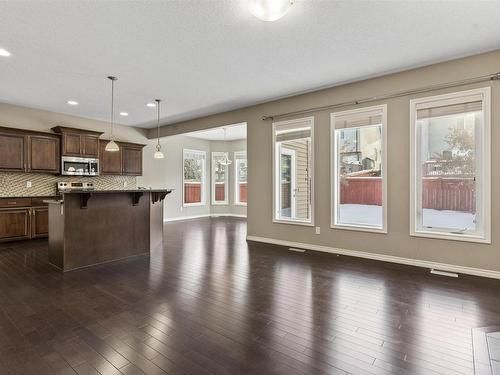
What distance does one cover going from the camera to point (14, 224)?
5.56 meters

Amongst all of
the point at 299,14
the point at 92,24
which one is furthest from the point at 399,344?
the point at 92,24

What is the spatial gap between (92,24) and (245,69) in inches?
77.2

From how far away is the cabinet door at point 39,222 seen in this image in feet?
19.1

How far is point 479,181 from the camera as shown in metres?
3.64

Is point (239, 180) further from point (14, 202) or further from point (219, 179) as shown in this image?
point (14, 202)

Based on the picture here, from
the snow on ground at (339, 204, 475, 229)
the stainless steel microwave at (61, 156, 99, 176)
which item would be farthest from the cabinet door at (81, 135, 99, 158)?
the snow on ground at (339, 204, 475, 229)

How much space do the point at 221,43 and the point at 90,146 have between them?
4.91 metres

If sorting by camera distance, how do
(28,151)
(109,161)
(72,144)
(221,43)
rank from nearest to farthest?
(221,43)
(28,151)
(72,144)
(109,161)

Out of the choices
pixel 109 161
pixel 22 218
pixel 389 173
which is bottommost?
pixel 22 218

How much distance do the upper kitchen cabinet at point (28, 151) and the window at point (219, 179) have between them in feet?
17.0

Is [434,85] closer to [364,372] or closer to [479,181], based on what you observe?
[479,181]

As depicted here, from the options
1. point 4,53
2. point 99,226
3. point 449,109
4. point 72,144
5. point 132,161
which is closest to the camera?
point 4,53

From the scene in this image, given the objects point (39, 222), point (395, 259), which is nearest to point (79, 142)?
point (39, 222)

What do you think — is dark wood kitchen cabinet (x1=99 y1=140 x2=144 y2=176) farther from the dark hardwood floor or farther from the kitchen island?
the dark hardwood floor
